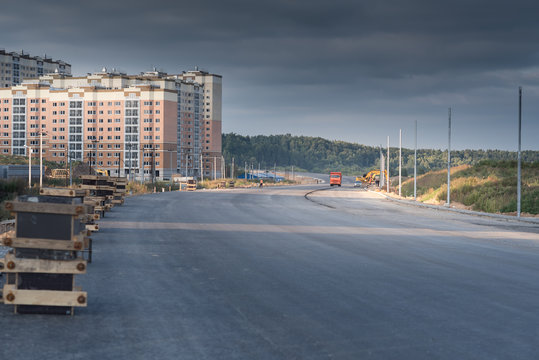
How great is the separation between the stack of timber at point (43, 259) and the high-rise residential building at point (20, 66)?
186535 millimetres

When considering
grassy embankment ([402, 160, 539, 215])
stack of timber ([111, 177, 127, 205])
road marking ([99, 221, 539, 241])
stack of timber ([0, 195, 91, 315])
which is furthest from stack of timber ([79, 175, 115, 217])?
Result: grassy embankment ([402, 160, 539, 215])

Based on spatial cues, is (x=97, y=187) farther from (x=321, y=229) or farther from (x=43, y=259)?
(x=43, y=259)

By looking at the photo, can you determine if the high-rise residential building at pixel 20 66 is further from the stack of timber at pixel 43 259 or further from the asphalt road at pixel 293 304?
the stack of timber at pixel 43 259

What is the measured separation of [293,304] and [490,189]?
108 feet

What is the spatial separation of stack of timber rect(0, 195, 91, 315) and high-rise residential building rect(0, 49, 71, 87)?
612 ft

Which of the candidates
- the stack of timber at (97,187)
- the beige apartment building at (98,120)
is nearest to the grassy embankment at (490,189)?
the stack of timber at (97,187)

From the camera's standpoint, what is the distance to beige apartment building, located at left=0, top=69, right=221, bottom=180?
480ft

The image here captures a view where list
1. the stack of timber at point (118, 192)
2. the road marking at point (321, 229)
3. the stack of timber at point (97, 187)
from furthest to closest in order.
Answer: the stack of timber at point (118, 192), the stack of timber at point (97, 187), the road marking at point (321, 229)

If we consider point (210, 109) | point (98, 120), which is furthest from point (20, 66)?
point (210, 109)

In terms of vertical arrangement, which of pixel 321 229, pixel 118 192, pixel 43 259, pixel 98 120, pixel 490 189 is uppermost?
pixel 98 120

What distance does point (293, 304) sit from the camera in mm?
8516

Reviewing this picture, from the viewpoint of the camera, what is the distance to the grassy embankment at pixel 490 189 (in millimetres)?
34062

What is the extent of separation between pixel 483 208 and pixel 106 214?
873 inches

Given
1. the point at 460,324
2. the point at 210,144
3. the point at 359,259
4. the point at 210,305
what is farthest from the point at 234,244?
the point at 210,144
